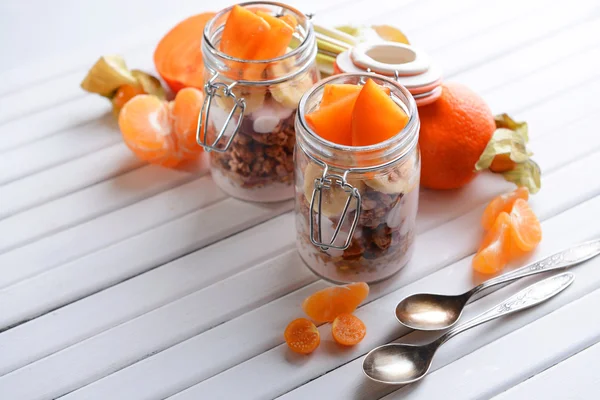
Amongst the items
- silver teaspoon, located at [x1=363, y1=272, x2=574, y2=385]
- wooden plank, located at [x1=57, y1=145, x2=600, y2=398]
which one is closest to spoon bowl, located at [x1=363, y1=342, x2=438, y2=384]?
silver teaspoon, located at [x1=363, y1=272, x2=574, y2=385]

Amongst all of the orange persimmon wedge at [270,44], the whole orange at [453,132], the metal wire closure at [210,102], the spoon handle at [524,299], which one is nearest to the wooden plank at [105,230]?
the metal wire closure at [210,102]

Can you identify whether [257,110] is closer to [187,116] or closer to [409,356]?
[187,116]

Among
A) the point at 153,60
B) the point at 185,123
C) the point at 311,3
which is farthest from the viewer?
the point at 311,3

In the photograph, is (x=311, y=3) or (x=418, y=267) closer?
(x=418, y=267)

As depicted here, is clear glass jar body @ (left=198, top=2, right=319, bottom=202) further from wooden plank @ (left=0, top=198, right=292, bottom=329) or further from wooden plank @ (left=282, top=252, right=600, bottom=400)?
wooden plank @ (left=282, top=252, right=600, bottom=400)

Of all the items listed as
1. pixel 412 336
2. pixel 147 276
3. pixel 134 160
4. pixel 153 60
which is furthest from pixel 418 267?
pixel 153 60

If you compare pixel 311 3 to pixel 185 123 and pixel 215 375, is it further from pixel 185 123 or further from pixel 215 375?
pixel 215 375

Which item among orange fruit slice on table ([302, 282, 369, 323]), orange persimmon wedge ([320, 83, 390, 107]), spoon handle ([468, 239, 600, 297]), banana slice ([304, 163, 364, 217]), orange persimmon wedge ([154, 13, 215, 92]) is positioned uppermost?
orange persimmon wedge ([320, 83, 390, 107])
